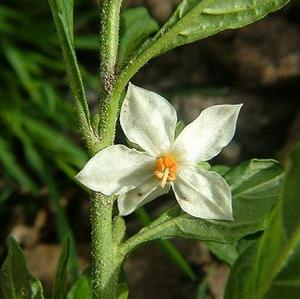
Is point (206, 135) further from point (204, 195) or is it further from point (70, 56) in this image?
point (70, 56)

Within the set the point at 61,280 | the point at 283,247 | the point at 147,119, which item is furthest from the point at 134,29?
the point at 283,247

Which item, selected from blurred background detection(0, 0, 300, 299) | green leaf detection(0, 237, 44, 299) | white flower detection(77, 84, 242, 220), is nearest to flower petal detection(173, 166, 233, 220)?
white flower detection(77, 84, 242, 220)

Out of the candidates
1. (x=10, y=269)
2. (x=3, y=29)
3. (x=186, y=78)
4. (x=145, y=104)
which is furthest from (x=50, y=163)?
(x=145, y=104)

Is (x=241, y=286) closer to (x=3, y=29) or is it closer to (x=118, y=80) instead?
(x=118, y=80)

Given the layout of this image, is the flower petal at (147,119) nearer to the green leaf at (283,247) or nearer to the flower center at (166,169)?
the flower center at (166,169)

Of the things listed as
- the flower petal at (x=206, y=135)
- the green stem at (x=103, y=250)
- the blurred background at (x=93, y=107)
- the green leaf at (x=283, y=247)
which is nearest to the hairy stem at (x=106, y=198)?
the green stem at (x=103, y=250)

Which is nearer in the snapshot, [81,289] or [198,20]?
[198,20]
